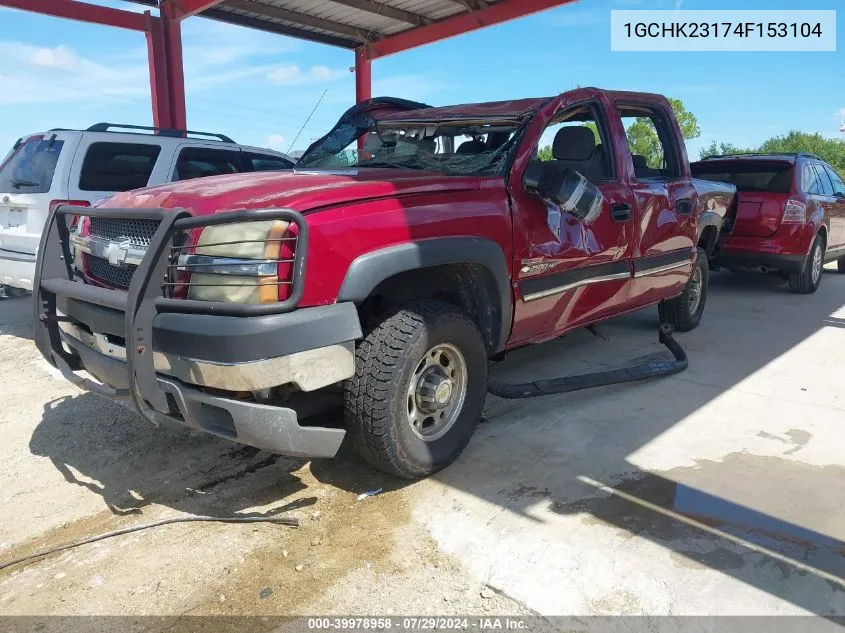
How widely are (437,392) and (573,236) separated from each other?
1357 millimetres

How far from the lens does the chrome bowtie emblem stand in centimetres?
293

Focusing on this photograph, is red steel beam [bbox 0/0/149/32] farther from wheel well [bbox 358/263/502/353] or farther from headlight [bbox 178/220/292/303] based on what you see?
wheel well [bbox 358/263/502/353]

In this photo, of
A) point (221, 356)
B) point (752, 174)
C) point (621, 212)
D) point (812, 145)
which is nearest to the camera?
point (221, 356)

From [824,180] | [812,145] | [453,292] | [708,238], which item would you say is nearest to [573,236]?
[453,292]

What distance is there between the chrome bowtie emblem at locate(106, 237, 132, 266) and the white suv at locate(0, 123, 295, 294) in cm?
282

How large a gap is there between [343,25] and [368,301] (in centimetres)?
933

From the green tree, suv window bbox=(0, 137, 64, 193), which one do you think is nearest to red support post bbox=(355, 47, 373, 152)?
suv window bbox=(0, 137, 64, 193)

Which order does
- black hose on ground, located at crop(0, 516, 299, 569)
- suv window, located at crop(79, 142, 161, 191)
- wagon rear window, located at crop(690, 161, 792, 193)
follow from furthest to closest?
1. wagon rear window, located at crop(690, 161, 792, 193)
2. suv window, located at crop(79, 142, 161, 191)
3. black hose on ground, located at crop(0, 516, 299, 569)

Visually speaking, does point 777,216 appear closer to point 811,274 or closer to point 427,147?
point 811,274

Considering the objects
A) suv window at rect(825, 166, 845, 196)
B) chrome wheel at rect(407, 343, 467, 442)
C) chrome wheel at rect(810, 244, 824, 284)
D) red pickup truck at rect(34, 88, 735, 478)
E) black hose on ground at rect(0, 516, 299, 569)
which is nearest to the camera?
red pickup truck at rect(34, 88, 735, 478)

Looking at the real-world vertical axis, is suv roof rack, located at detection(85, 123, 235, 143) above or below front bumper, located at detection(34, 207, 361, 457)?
above

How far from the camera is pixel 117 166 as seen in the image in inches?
244

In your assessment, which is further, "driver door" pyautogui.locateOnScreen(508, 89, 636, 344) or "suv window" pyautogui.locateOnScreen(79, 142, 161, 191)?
"suv window" pyautogui.locateOnScreen(79, 142, 161, 191)

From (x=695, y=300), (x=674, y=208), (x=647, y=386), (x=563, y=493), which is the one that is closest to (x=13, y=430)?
(x=563, y=493)
